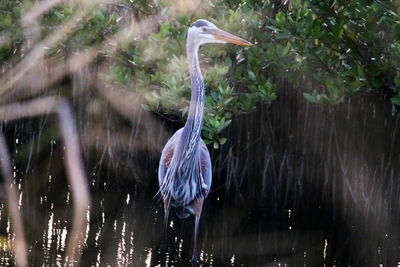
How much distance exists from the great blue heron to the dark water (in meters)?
0.40

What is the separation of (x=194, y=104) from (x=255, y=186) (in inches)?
108

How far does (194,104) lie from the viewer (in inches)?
194

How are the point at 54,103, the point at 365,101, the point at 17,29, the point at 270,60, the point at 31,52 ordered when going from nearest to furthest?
the point at 270,60, the point at 17,29, the point at 365,101, the point at 31,52, the point at 54,103

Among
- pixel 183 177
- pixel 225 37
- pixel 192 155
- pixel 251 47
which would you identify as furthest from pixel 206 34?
pixel 183 177

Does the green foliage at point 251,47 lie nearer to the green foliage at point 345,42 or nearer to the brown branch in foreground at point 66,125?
the green foliage at point 345,42

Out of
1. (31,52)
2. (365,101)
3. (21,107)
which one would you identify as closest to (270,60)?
(365,101)

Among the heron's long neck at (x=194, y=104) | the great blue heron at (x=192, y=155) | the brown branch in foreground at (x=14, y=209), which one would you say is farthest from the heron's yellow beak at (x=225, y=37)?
the brown branch in foreground at (x=14, y=209)

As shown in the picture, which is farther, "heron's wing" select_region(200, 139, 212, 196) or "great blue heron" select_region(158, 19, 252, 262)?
"heron's wing" select_region(200, 139, 212, 196)

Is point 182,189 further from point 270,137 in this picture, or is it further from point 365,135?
point 365,135

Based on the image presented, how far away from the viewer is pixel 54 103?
26.2ft

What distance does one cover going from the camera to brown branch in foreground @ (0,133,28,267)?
4.71 metres

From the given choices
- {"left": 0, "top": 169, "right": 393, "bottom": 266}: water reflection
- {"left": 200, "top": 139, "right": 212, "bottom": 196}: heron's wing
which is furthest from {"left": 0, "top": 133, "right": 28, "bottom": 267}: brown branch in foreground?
{"left": 200, "top": 139, "right": 212, "bottom": 196}: heron's wing

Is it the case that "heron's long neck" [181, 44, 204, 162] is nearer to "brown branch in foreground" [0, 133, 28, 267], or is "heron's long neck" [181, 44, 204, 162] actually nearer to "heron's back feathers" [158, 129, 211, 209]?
"heron's back feathers" [158, 129, 211, 209]

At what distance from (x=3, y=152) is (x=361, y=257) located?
4749 mm
